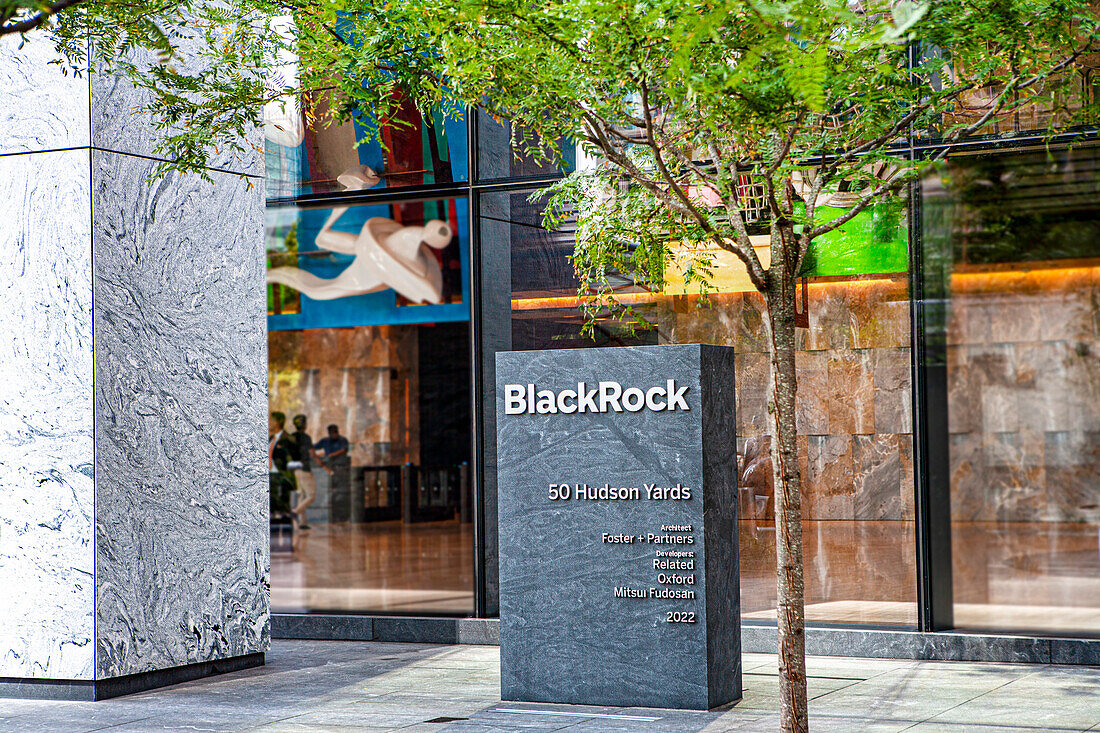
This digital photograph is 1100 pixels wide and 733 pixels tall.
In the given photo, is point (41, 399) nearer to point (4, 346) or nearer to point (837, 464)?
point (4, 346)

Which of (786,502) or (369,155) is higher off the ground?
(369,155)

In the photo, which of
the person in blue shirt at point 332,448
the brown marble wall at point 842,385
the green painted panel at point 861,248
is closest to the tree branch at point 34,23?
the brown marble wall at point 842,385

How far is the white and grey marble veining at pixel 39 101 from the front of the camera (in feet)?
31.1

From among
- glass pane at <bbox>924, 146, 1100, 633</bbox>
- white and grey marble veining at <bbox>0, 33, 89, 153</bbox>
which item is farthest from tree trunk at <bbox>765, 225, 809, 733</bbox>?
glass pane at <bbox>924, 146, 1100, 633</bbox>

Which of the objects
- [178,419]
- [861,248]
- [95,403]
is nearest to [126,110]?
[95,403]

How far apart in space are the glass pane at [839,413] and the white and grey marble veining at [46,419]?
4.73m

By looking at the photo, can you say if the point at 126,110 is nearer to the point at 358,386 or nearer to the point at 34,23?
the point at 34,23

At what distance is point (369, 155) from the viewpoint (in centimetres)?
1304

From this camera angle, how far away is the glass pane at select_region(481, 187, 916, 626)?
11.2 metres

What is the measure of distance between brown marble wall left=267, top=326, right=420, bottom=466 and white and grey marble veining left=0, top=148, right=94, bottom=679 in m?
5.80

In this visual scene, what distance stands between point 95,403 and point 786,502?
5.19m

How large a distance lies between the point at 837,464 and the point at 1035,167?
14.6ft

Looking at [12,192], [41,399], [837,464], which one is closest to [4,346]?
[41,399]

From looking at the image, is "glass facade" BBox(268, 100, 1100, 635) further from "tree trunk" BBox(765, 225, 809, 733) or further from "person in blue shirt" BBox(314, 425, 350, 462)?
"tree trunk" BBox(765, 225, 809, 733)
